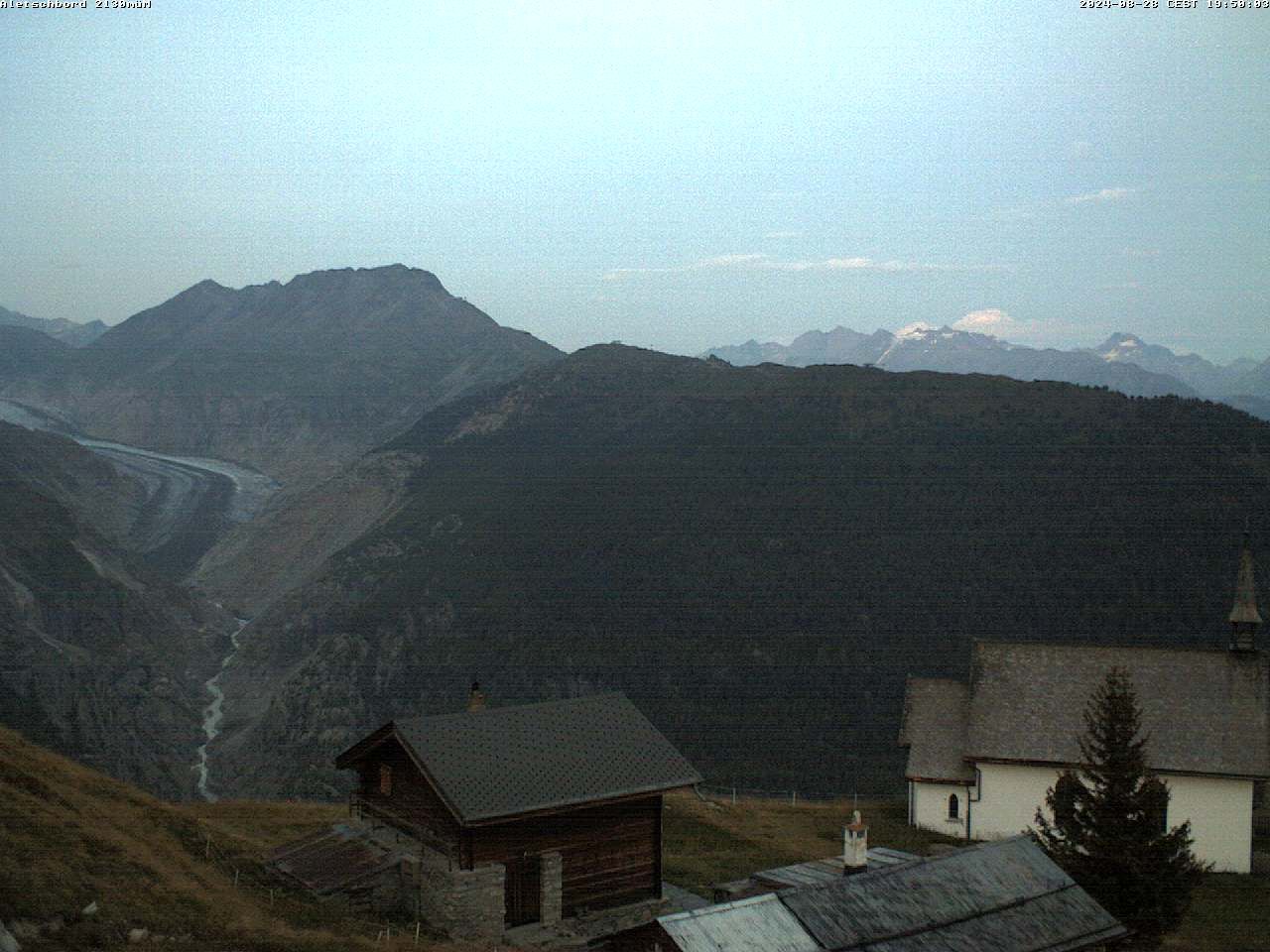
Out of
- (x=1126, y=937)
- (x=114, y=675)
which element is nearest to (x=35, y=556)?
(x=114, y=675)

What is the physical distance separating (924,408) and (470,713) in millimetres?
70602

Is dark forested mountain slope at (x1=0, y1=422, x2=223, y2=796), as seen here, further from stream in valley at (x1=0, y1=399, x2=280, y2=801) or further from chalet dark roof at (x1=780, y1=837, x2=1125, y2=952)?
chalet dark roof at (x1=780, y1=837, x2=1125, y2=952)

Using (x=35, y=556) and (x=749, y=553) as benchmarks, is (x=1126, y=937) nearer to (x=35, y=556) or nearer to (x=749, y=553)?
(x=749, y=553)

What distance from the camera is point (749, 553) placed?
7781 cm

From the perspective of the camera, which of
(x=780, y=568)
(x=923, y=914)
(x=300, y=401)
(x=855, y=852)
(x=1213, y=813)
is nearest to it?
(x=923, y=914)

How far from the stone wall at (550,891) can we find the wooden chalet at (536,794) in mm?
16

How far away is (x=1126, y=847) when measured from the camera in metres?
18.7

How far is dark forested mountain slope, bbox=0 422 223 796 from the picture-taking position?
5559cm

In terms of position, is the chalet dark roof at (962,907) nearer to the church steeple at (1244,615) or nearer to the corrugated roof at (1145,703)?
the corrugated roof at (1145,703)

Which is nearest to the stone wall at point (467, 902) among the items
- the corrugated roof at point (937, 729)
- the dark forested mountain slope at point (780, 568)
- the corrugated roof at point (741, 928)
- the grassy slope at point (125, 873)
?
the grassy slope at point (125, 873)

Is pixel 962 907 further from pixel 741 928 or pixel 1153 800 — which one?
pixel 1153 800

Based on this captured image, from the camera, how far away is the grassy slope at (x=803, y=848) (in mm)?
22438

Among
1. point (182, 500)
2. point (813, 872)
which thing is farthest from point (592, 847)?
point (182, 500)

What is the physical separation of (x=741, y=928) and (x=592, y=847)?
22.2 ft
